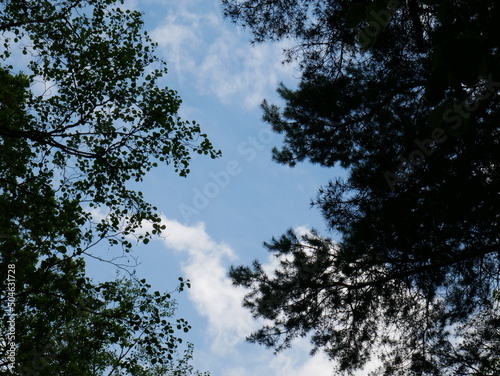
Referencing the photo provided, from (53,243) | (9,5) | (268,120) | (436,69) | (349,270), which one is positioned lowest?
(436,69)

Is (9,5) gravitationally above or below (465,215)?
above

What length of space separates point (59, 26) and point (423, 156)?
5.87 metres

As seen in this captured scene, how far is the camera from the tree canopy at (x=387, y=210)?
19.1ft

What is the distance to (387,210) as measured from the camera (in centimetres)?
622

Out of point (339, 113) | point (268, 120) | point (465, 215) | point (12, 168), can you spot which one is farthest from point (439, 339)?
point (12, 168)

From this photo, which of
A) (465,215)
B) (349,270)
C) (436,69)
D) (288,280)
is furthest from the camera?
(288,280)

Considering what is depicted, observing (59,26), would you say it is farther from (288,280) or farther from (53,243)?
(288,280)

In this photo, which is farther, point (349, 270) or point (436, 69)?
point (349, 270)

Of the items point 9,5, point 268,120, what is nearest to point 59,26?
point 9,5

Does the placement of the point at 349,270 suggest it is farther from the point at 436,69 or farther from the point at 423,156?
the point at 436,69

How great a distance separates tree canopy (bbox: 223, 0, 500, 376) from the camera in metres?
5.82

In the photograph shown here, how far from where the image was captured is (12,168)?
21.4ft

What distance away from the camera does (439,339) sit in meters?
6.97

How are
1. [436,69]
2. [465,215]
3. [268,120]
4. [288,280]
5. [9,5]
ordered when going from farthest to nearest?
[268,120]
[288,280]
[9,5]
[465,215]
[436,69]
